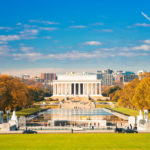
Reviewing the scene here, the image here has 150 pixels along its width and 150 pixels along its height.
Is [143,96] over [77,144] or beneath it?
over

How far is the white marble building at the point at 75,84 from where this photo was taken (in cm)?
17450

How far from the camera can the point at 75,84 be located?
17688 centimetres

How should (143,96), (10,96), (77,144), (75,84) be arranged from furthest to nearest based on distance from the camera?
(75,84) < (10,96) < (143,96) < (77,144)

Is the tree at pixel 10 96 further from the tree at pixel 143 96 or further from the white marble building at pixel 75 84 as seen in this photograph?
the white marble building at pixel 75 84

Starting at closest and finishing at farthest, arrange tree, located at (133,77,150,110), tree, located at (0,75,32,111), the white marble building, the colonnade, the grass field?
the grass field < tree, located at (0,75,32,111) < tree, located at (133,77,150,110) < the white marble building < the colonnade

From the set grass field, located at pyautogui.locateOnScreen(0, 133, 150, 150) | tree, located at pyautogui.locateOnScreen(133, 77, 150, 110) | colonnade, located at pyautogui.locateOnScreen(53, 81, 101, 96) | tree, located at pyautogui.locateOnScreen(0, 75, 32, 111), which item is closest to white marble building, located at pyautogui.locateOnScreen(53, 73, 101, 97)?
colonnade, located at pyautogui.locateOnScreen(53, 81, 101, 96)

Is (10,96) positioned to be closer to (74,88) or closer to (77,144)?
(77,144)

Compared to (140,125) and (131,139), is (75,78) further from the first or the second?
(131,139)

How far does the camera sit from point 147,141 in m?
30.3

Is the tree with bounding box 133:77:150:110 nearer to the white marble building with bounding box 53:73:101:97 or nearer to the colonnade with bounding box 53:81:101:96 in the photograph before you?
the white marble building with bounding box 53:73:101:97

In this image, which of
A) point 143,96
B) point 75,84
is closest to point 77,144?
point 143,96

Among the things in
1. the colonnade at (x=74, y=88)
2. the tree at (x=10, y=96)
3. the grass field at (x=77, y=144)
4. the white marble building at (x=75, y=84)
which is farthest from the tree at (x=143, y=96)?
the colonnade at (x=74, y=88)

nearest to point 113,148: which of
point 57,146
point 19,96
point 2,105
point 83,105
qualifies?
A: point 57,146

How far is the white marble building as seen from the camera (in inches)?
6870
